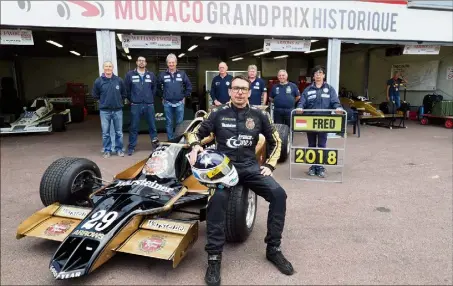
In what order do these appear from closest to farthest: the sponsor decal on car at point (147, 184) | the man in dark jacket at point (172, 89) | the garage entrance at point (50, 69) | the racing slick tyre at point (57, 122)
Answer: the sponsor decal on car at point (147, 184) < the man in dark jacket at point (172, 89) < the racing slick tyre at point (57, 122) < the garage entrance at point (50, 69)

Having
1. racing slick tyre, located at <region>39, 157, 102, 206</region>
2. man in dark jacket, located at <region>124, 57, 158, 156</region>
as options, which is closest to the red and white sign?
racing slick tyre, located at <region>39, 157, 102, 206</region>

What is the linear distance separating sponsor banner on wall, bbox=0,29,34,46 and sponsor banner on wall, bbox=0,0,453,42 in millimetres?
478

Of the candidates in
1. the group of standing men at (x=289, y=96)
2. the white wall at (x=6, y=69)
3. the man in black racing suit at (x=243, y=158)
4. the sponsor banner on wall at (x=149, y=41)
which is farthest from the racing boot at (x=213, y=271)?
the white wall at (x=6, y=69)

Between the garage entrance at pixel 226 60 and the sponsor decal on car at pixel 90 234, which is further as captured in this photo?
the garage entrance at pixel 226 60

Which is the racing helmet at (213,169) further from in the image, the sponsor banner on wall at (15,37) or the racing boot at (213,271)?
the sponsor banner on wall at (15,37)

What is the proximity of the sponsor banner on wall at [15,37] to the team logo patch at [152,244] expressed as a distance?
18.6 feet

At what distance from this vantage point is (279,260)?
2.82 m

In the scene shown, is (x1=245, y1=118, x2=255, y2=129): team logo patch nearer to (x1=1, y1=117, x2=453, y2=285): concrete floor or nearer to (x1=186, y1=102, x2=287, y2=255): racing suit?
(x1=186, y1=102, x2=287, y2=255): racing suit

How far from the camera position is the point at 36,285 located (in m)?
2.56

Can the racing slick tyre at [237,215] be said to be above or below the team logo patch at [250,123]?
below

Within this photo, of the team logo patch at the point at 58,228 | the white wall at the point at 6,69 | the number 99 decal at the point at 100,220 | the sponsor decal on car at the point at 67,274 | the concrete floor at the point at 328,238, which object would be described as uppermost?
the white wall at the point at 6,69

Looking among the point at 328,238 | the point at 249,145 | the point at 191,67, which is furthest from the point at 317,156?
the point at 191,67

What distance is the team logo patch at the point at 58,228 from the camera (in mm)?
2859

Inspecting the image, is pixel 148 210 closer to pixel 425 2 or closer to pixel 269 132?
pixel 269 132
